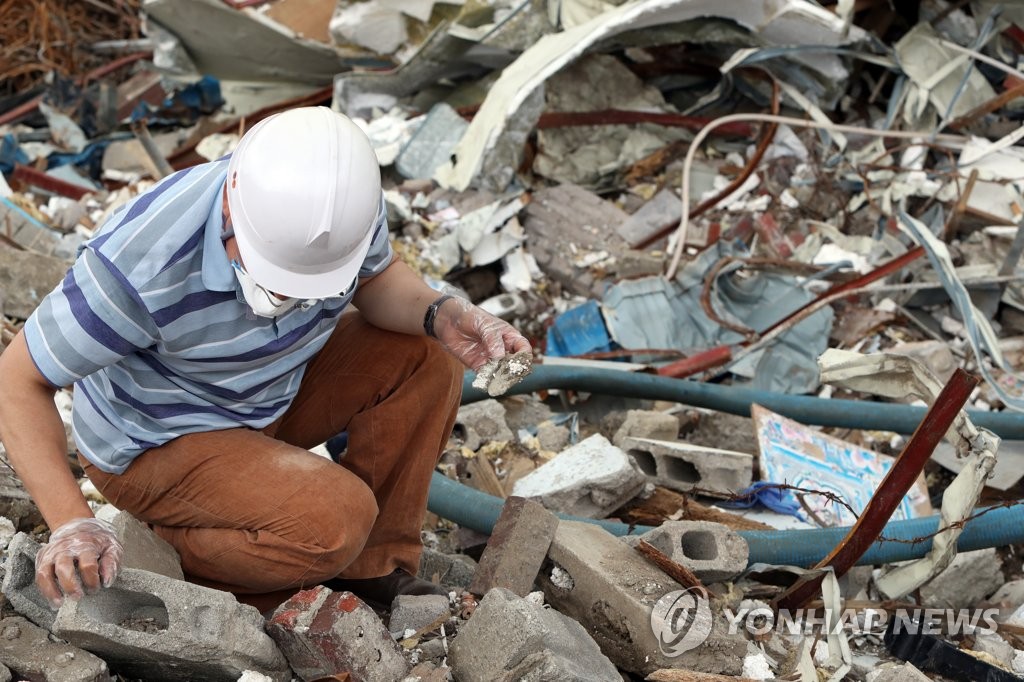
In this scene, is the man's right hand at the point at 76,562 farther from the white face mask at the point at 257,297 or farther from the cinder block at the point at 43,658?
Result: the white face mask at the point at 257,297

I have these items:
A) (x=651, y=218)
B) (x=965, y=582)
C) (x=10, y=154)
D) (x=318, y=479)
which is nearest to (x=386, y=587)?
(x=318, y=479)

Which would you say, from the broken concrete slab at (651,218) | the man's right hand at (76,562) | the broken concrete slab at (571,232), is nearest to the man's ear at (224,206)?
the man's right hand at (76,562)

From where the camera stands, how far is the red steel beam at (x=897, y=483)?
2.59m

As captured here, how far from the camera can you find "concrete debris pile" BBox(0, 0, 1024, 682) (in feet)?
8.48

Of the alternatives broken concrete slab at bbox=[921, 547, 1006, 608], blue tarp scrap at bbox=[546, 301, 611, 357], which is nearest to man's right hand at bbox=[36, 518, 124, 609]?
broken concrete slab at bbox=[921, 547, 1006, 608]

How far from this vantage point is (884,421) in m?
3.74

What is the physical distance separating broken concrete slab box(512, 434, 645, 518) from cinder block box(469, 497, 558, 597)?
20.7 inches

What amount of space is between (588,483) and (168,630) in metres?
1.51

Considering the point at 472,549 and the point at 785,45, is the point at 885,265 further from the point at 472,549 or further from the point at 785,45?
the point at 472,549

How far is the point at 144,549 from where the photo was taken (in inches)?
96.0

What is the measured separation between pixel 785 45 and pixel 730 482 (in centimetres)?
322

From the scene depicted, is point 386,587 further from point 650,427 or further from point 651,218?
point 651,218

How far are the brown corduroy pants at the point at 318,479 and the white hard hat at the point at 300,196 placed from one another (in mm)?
473

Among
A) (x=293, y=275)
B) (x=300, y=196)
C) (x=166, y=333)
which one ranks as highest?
(x=300, y=196)
